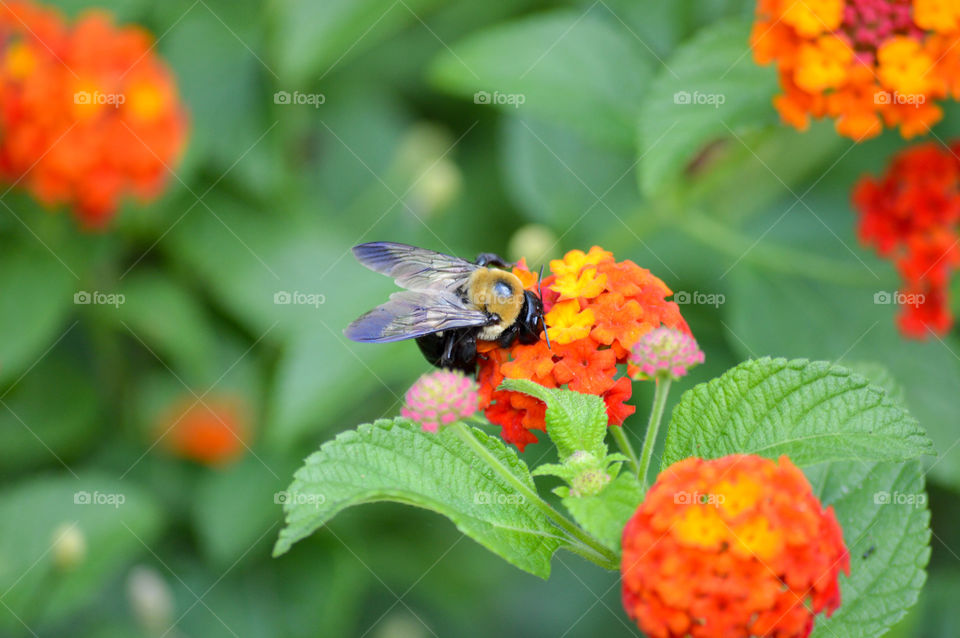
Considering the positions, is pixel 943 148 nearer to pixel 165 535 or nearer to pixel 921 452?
pixel 921 452

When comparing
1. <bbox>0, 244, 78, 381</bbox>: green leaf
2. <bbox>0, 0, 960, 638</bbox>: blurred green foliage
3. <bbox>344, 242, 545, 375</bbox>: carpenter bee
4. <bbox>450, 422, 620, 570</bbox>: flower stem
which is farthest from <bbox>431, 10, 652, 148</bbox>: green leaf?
<bbox>0, 244, 78, 381</bbox>: green leaf

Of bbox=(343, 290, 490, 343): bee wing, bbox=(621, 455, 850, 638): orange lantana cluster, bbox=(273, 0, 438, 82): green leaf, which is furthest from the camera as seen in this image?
bbox=(273, 0, 438, 82): green leaf

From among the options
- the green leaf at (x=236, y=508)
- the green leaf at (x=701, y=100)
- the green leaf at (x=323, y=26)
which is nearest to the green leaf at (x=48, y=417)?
the green leaf at (x=236, y=508)

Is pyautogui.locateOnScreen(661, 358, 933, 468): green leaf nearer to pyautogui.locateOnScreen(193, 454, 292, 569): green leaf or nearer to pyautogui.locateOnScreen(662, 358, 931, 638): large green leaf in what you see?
pyautogui.locateOnScreen(662, 358, 931, 638): large green leaf

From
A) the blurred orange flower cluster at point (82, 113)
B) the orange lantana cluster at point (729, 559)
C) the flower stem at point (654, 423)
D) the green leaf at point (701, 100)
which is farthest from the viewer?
the blurred orange flower cluster at point (82, 113)

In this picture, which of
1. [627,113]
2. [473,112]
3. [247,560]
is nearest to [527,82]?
[627,113]

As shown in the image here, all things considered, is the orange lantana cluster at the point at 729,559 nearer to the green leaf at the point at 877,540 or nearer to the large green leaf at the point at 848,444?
the large green leaf at the point at 848,444
